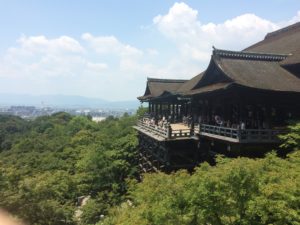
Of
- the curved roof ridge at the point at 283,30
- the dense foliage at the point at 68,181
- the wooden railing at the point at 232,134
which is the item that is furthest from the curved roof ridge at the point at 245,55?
the dense foliage at the point at 68,181

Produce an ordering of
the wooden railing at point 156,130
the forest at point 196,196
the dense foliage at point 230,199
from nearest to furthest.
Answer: the dense foliage at point 230,199
the forest at point 196,196
the wooden railing at point 156,130

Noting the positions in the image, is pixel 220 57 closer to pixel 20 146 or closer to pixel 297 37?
pixel 297 37

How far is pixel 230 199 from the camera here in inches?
468

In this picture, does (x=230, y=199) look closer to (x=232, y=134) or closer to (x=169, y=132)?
(x=232, y=134)

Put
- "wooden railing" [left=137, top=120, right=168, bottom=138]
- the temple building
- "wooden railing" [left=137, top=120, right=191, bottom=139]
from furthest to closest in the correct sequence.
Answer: "wooden railing" [left=137, top=120, right=168, bottom=138] < "wooden railing" [left=137, top=120, right=191, bottom=139] < the temple building

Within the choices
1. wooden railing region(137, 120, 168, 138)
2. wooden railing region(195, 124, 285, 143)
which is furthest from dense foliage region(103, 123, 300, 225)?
wooden railing region(137, 120, 168, 138)

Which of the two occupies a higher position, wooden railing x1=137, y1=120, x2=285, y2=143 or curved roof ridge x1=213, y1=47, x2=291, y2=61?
curved roof ridge x1=213, y1=47, x2=291, y2=61

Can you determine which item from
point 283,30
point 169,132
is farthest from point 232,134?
point 283,30

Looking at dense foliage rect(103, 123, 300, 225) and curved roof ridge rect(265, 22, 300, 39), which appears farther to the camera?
curved roof ridge rect(265, 22, 300, 39)

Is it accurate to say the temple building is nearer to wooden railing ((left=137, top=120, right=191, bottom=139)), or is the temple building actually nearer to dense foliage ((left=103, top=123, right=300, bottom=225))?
wooden railing ((left=137, top=120, right=191, bottom=139))

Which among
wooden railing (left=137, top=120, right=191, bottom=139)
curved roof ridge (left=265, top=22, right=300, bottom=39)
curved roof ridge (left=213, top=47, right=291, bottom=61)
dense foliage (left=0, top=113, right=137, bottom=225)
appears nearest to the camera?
dense foliage (left=0, top=113, right=137, bottom=225)

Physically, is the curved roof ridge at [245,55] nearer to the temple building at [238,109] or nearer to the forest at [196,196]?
the temple building at [238,109]

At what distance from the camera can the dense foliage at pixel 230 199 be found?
11.2 meters

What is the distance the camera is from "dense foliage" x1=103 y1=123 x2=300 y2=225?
36.6 feet
